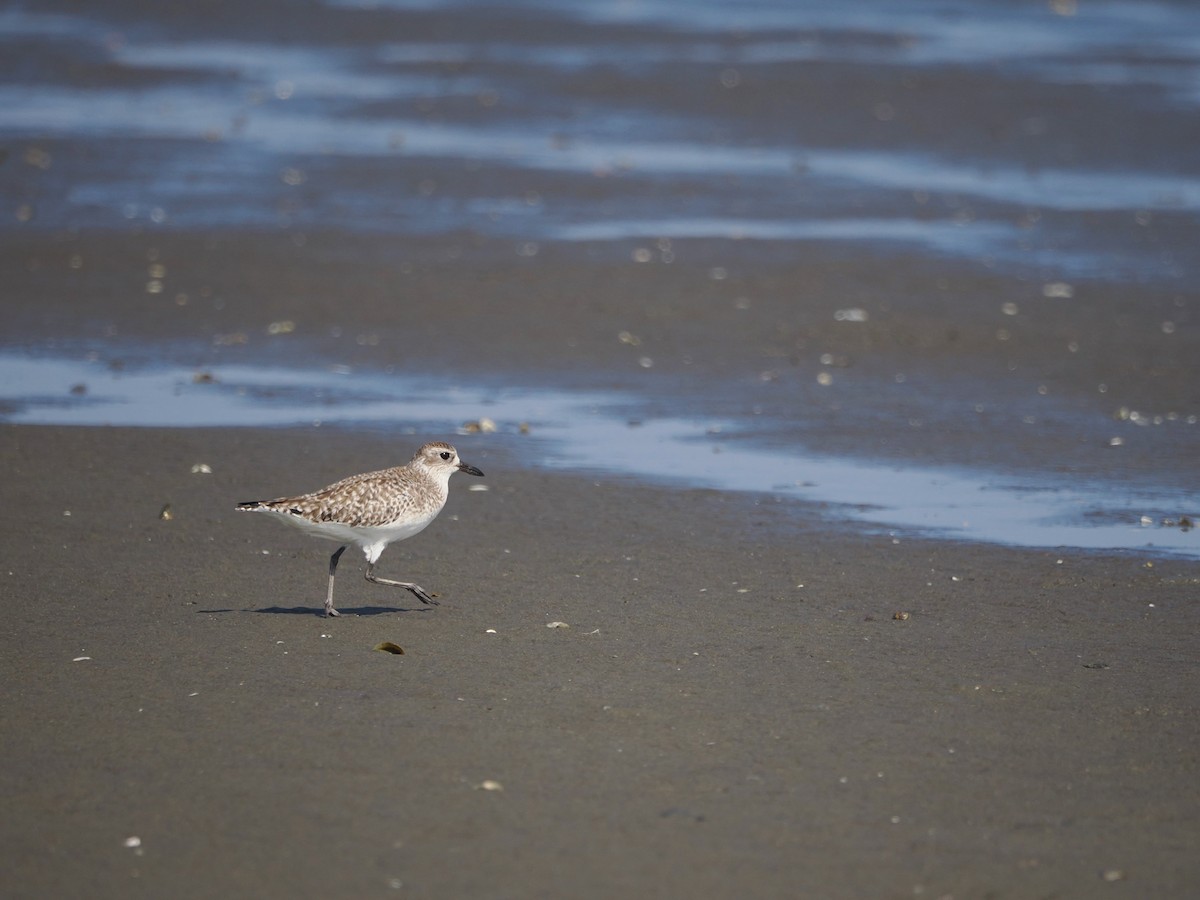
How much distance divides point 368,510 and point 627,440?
4265 millimetres

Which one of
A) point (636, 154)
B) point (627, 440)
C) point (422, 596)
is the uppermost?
point (636, 154)

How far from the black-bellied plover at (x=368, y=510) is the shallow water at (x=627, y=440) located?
9.79 ft

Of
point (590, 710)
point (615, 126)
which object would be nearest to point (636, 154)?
point (615, 126)

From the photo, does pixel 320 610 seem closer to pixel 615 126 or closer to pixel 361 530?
pixel 361 530

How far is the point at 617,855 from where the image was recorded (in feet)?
19.8

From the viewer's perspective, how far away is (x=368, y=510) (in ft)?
28.4

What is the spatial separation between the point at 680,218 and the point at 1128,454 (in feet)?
30.8

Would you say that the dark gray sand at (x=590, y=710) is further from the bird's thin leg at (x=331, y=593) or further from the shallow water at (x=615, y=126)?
the shallow water at (x=615, y=126)

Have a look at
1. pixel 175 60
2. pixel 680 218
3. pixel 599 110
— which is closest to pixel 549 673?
pixel 680 218

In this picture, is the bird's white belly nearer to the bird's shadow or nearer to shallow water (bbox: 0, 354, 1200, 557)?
the bird's shadow

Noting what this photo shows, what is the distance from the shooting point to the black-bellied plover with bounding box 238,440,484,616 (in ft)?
28.2

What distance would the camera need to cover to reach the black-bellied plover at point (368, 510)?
8602 mm

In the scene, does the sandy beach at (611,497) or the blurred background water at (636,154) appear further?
the blurred background water at (636,154)

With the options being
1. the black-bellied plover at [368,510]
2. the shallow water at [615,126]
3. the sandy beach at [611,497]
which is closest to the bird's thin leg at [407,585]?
the black-bellied plover at [368,510]
